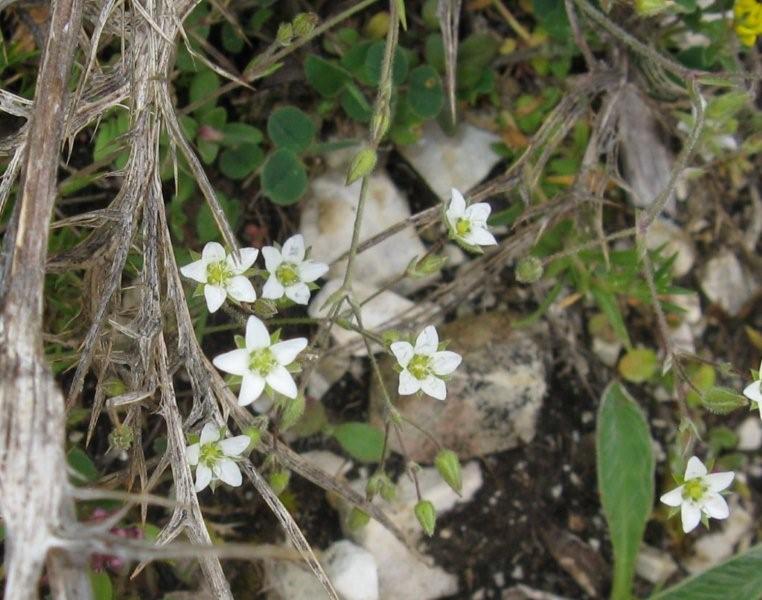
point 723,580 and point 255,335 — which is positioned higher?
point 255,335

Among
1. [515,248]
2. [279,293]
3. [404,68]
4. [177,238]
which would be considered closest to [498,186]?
[515,248]

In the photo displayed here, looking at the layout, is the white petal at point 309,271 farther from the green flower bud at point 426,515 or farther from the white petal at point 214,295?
the green flower bud at point 426,515

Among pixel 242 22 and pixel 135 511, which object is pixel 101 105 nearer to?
pixel 242 22

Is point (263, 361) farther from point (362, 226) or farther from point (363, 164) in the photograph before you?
point (362, 226)

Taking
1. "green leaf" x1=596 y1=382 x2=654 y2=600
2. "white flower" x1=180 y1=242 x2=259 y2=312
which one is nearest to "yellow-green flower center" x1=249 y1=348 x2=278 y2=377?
"white flower" x1=180 y1=242 x2=259 y2=312

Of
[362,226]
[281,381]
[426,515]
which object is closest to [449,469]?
[426,515]

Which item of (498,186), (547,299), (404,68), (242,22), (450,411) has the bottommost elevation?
(450,411)

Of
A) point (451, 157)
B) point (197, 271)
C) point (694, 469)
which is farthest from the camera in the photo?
point (451, 157)
